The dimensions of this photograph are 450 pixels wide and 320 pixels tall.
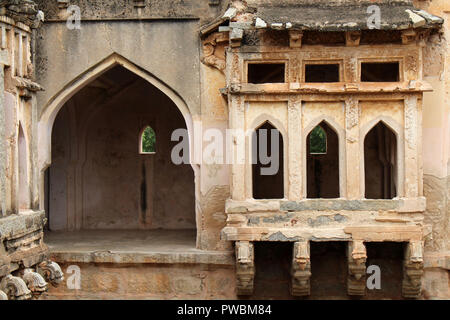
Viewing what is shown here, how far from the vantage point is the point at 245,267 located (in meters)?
9.92

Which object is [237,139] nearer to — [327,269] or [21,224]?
[327,269]

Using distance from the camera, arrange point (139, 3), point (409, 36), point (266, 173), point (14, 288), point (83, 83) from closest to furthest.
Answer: point (14, 288)
point (409, 36)
point (139, 3)
point (83, 83)
point (266, 173)

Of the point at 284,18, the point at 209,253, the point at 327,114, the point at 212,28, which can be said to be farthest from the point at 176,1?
the point at 209,253

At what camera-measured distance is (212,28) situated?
10.4 meters

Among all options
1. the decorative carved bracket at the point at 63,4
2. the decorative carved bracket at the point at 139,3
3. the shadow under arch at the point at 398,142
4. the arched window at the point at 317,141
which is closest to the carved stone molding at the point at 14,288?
the decorative carved bracket at the point at 63,4

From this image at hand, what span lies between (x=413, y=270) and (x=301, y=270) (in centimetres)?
162

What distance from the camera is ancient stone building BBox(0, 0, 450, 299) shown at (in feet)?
31.7

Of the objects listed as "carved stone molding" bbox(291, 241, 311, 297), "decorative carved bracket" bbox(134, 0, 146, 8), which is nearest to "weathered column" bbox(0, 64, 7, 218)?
"decorative carved bracket" bbox(134, 0, 146, 8)

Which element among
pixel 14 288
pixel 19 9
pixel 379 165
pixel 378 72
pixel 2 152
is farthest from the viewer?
pixel 379 165

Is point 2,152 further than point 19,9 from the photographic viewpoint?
No

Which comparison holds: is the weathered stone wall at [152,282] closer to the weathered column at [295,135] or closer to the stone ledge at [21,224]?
the stone ledge at [21,224]

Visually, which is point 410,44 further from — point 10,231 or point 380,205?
point 10,231

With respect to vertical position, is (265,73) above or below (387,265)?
above

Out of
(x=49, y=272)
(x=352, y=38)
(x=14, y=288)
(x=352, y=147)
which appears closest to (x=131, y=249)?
(x=49, y=272)
